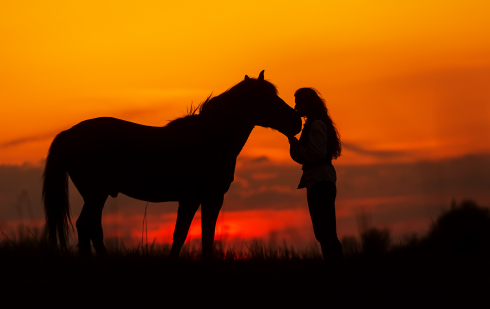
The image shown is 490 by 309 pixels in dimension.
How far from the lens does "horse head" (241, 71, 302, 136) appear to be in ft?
25.9

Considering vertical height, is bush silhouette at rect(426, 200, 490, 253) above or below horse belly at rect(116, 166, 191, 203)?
below

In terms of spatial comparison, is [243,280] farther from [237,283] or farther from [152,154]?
[152,154]

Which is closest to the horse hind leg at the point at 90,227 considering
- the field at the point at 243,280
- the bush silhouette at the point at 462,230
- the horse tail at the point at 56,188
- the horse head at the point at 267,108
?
the horse tail at the point at 56,188

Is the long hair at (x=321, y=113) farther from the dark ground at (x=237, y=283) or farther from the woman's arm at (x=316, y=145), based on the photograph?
the dark ground at (x=237, y=283)

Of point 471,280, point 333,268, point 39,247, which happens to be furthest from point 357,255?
point 39,247

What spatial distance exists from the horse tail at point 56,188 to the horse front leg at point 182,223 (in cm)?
163

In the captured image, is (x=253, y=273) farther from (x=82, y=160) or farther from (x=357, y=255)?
(x=82, y=160)

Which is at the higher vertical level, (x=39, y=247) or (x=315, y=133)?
(x=315, y=133)

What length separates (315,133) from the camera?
6660mm

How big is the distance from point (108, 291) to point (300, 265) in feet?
7.24

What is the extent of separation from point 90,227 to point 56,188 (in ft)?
2.85

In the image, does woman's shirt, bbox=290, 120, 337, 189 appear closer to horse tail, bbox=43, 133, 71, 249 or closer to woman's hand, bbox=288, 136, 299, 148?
woman's hand, bbox=288, 136, 299, 148

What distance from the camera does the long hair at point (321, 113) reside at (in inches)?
268

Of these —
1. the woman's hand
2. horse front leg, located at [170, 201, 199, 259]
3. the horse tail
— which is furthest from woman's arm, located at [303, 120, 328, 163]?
the horse tail
